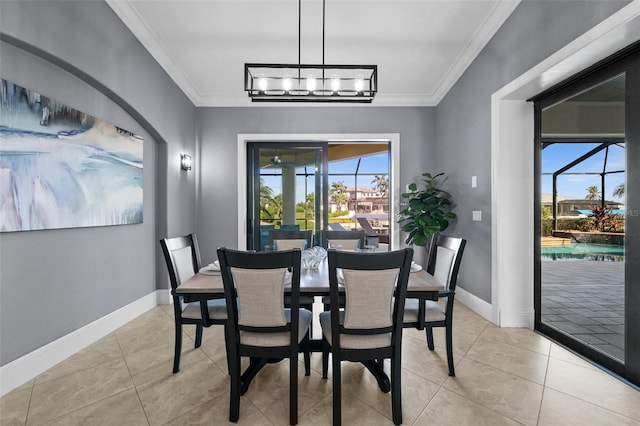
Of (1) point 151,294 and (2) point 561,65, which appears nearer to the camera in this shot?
(2) point 561,65

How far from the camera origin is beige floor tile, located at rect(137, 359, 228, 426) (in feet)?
5.52

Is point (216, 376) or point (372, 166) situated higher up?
point (372, 166)

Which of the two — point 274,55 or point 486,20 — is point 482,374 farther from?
point 274,55

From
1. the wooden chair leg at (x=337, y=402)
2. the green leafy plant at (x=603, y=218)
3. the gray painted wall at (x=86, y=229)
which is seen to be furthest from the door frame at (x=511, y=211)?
the gray painted wall at (x=86, y=229)

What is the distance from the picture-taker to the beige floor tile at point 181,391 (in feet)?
5.52

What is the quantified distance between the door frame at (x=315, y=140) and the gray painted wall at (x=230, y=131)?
0.07 metres

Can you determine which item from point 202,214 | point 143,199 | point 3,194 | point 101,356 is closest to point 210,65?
point 143,199

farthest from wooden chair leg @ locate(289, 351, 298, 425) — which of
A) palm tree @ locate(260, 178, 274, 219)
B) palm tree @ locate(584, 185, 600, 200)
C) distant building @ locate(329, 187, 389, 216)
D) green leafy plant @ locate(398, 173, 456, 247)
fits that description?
distant building @ locate(329, 187, 389, 216)

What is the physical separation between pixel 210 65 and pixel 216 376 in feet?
11.4

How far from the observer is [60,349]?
220 centimetres

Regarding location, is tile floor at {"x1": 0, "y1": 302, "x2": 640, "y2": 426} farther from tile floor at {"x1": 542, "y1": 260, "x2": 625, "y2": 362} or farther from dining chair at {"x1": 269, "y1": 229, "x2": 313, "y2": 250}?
dining chair at {"x1": 269, "y1": 229, "x2": 313, "y2": 250}

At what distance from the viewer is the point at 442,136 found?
14.2 feet

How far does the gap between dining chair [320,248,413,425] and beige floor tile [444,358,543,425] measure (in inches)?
24.2

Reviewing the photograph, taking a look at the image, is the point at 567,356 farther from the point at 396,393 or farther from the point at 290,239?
the point at 290,239
